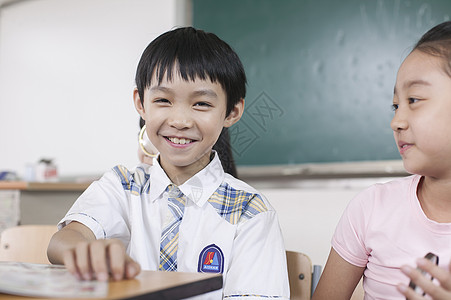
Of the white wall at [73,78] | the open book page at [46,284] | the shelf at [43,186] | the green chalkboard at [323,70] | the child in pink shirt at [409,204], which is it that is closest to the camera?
the open book page at [46,284]

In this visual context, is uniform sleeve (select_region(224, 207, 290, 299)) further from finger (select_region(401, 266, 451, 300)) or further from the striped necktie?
finger (select_region(401, 266, 451, 300))

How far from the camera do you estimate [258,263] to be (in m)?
0.97

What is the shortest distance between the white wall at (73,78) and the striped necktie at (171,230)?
228cm

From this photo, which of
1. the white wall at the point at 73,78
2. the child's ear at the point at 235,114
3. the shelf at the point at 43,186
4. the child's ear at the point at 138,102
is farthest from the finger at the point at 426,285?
the white wall at the point at 73,78

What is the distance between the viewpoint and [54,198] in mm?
2719

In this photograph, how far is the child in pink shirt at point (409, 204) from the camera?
86 centimetres

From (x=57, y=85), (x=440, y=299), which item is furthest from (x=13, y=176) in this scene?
(x=440, y=299)

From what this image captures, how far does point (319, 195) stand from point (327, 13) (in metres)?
0.94

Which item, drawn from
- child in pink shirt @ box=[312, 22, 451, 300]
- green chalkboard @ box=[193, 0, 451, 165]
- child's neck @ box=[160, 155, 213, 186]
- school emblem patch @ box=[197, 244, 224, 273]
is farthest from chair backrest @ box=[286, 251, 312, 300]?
green chalkboard @ box=[193, 0, 451, 165]

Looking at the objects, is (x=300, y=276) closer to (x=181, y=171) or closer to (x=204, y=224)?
(x=204, y=224)

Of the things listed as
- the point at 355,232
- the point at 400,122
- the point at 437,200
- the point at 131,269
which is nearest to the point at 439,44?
the point at 400,122

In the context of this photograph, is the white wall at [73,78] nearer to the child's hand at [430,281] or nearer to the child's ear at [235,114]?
the child's ear at [235,114]

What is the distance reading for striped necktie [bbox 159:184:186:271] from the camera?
1022 millimetres

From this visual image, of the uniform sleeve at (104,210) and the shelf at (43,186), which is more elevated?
→ the uniform sleeve at (104,210)
